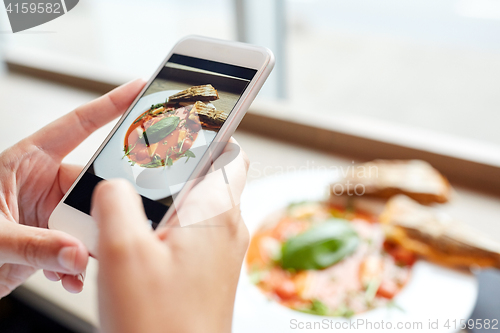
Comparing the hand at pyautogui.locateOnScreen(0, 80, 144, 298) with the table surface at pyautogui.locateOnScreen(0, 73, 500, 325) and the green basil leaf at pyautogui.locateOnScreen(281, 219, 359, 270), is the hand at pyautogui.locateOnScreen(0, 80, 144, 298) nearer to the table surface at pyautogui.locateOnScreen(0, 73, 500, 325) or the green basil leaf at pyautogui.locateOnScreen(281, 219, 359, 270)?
the table surface at pyautogui.locateOnScreen(0, 73, 500, 325)

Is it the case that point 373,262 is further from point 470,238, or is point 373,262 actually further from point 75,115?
point 75,115

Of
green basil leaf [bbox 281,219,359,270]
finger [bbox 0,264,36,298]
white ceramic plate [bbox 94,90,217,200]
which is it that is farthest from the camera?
green basil leaf [bbox 281,219,359,270]

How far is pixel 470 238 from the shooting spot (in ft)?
2.26

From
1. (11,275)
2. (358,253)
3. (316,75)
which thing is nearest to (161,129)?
(11,275)

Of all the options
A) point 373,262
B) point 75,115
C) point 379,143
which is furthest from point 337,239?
point 75,115

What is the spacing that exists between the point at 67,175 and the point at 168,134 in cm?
23

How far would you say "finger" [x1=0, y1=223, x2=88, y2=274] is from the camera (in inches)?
15.7

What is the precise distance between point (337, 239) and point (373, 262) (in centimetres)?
8

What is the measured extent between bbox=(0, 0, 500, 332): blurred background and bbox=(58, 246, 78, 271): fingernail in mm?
361

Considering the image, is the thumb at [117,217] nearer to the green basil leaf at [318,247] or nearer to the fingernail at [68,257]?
the fingernail at [68,257]

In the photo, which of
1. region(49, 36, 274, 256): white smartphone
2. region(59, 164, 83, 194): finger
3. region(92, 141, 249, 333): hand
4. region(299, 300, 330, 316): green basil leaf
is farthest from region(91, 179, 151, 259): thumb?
region(299, 300, 330, 316): green basil leaf

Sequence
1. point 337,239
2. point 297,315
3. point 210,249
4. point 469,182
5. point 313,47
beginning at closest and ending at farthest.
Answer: point 210,249
point 297,315
point 337,239
point 469,182
point 313,47

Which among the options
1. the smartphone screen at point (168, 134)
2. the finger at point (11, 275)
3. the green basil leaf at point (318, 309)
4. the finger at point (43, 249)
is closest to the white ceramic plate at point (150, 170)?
the smartphone screen at point (168, 134)

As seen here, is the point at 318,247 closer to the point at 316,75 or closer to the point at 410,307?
the point at 410,307
